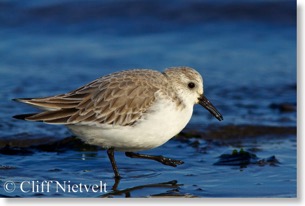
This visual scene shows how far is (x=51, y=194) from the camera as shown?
6.75 meters

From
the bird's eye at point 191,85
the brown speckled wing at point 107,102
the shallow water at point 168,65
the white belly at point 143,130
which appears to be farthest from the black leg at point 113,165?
the bird's eye at point 191,85

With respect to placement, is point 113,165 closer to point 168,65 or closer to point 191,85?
point 191,85

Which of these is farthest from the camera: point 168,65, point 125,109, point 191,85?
point 168,65

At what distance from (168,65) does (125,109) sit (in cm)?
500

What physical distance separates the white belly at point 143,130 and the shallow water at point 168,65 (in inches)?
18.2

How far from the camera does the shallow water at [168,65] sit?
7.46 metres

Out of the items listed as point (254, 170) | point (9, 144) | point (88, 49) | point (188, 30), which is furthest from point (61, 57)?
point (254, 170)

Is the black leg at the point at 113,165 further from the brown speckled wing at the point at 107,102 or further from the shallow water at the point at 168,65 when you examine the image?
the brown speckled wing at the point at 107,102

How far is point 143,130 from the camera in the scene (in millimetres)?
6910

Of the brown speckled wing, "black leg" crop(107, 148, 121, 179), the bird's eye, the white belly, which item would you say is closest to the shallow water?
"black leg" crop(107, 148, 121, 179)

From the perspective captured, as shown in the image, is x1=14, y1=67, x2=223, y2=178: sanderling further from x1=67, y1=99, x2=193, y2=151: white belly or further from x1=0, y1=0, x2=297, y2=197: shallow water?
x1=0, y1=0, x2=297, y2=197: shallow water

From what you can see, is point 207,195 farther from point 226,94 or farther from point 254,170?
point 226,94

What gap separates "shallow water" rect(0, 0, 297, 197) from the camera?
7.46m

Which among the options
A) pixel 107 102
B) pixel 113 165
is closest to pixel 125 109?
pixel 107 102
